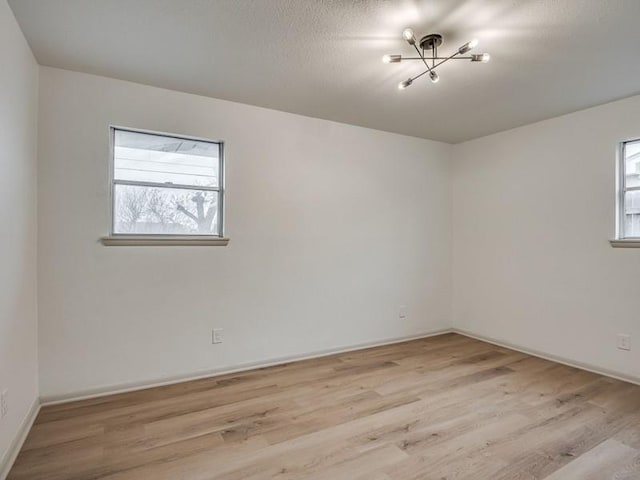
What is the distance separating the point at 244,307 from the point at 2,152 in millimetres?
1979

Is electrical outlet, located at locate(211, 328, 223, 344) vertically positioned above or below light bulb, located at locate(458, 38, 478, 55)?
below

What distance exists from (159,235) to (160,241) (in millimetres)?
80

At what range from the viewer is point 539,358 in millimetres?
3520

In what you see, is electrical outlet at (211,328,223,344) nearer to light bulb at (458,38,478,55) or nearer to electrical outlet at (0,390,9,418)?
electrical outlet at (0,390,9,418)

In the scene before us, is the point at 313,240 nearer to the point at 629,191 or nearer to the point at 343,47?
the point at 343,47

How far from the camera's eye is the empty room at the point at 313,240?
1925 mm

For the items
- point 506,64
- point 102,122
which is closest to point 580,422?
point 506,64

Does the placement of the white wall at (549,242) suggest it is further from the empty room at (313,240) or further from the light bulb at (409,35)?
the light bulb at (409,35)

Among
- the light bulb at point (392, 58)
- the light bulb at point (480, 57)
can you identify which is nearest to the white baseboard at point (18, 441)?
the light bulb at point (392, 58)

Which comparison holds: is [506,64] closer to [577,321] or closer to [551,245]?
[551,245]

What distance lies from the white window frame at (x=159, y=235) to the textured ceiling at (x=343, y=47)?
390 millimetres

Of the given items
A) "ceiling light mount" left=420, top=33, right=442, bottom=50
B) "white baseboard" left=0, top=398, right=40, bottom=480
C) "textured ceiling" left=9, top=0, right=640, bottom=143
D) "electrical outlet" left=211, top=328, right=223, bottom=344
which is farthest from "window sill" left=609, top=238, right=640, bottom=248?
"white baseboard" left=0, top=398, right=40, bottom=480

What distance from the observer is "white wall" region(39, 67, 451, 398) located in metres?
2.53

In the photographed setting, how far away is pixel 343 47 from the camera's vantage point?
2.20 metres
